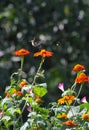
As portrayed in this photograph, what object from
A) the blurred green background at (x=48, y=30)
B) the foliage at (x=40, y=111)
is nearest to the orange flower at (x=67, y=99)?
the foliage at (x=40, y=111)

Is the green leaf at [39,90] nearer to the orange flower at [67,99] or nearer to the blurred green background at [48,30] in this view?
the orange flower at [67,99]

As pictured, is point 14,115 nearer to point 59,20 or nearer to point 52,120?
point 52,120

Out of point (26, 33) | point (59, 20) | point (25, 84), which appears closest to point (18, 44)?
point (26, 33)

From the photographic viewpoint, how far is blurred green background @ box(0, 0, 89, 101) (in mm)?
5342

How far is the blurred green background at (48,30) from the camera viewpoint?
17.5 ft

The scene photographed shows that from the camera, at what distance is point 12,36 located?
558 centimetres

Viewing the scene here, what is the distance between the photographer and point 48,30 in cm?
562

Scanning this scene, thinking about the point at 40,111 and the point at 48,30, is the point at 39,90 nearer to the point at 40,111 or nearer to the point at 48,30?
the point at 40,111

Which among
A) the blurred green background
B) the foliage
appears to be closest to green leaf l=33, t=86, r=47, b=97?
the foliage

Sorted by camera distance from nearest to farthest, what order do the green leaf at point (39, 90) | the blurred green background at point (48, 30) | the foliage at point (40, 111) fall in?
the foliage at point (40, 111) → the green leaf at point (39, 90) → the blurred green background at point (48, 30)

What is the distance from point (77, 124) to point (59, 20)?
368 centimetres

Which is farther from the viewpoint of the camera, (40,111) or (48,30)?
(48,30)

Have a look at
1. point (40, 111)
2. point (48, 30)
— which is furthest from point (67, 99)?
point (48, 30)

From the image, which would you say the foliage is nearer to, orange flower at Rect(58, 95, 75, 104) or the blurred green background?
orange flower at Rect(58, 95, 75, 104)
